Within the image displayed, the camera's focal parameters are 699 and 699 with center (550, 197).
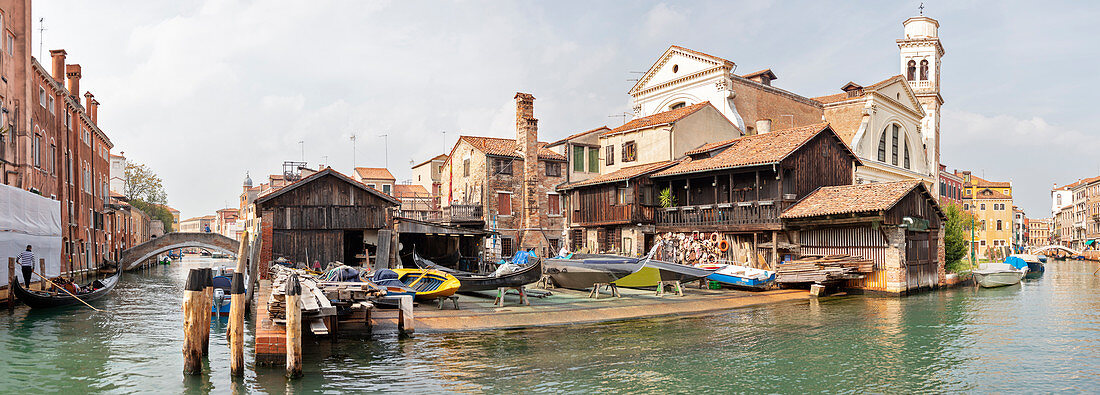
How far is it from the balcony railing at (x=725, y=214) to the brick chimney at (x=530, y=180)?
1165 cm

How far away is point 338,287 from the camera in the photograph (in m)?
13.5

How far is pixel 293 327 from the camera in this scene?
34.0 ft

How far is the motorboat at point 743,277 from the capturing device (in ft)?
75.9

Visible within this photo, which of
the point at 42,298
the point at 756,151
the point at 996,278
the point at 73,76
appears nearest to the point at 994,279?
the point at 996,278

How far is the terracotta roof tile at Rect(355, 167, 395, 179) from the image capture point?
6965 centimetres

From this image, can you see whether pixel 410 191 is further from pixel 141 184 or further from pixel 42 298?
pixel 42 298

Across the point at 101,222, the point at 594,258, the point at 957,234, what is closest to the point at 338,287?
the point at 594,258

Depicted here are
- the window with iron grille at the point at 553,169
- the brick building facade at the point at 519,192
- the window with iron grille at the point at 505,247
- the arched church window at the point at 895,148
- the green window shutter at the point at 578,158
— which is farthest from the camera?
the arched church window at the point at 895,148

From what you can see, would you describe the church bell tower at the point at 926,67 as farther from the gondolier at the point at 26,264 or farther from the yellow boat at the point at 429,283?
the gondolier at the point at 26,264

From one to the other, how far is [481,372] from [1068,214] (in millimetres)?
102926

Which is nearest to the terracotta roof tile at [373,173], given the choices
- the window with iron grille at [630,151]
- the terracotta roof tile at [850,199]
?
the window with iron grille at [630,151]

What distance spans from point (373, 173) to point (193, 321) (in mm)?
60966

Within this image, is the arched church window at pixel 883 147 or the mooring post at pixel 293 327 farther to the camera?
the arched church window at pixel 883 147

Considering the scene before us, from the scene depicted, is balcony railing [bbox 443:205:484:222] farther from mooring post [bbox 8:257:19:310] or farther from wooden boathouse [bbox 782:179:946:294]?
mooring post [bbox 8:257:19:310]
